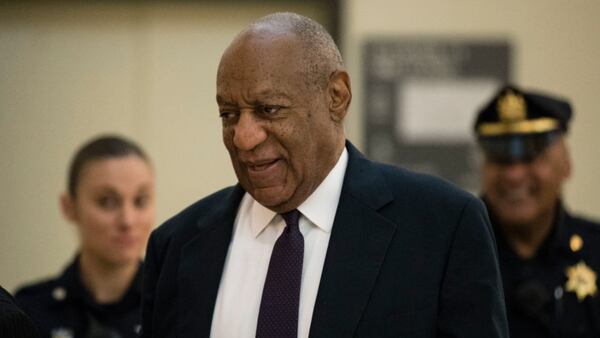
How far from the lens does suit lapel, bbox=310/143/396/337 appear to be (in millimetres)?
1980

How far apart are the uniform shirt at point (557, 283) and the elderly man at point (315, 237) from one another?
131 cm

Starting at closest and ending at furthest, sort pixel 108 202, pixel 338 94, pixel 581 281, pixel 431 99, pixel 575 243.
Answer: pixel 338 94, pixel 581 281, pixel 575 243, pixel 108 202, pixel 431 99

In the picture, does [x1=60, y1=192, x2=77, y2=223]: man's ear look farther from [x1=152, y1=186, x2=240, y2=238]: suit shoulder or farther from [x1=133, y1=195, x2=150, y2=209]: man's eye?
[x1=152, y1=186, x2=240, y2=238]: suit shoulder

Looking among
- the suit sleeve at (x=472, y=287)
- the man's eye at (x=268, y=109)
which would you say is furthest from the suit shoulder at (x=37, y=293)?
the suit sleeve at (x=472, y=287)

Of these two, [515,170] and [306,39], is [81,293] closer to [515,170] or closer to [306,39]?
[515,170]

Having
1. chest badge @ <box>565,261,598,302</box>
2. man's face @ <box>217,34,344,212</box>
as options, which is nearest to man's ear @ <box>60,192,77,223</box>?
chest badge @ <box>565,261,598,302</box>

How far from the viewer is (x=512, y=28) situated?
16.9 ft

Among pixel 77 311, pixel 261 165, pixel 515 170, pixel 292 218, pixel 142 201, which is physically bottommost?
pixel 77 311

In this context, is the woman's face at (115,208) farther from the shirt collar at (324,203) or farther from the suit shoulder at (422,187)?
A: the suit shoulder at (422,187)

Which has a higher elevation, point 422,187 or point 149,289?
point 422,187

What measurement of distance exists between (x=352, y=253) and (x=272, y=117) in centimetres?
30

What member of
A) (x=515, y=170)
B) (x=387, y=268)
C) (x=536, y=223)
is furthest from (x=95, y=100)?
(x=387, y=268)

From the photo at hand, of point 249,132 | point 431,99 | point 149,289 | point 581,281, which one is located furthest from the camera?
point 431,99

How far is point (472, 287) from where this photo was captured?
6.40ft
